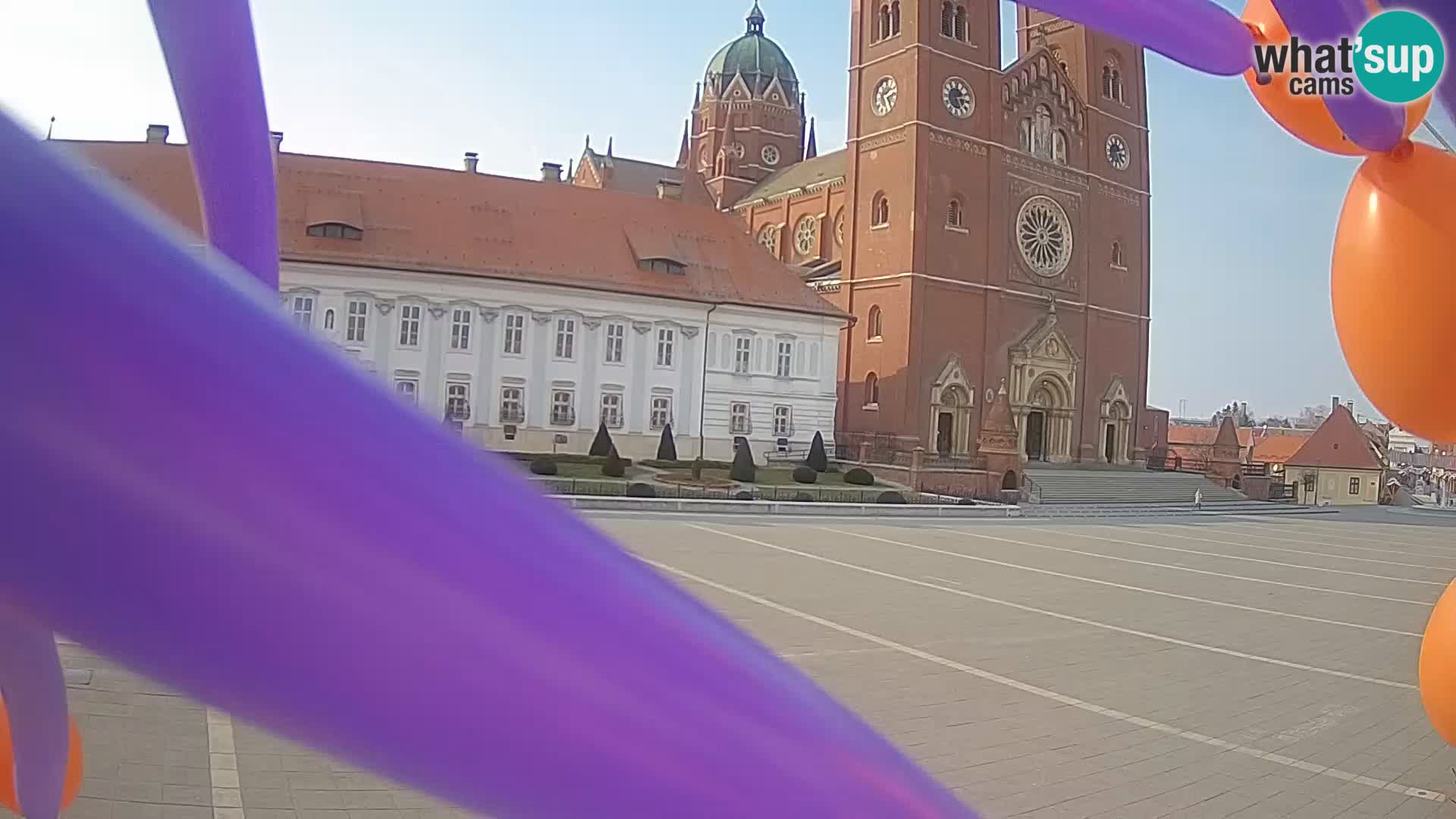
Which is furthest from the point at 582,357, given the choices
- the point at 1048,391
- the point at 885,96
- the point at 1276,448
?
the point at 1276,448

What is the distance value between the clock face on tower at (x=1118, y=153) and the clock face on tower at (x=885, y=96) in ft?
42.1

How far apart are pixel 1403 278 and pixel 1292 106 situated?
0.76 meters

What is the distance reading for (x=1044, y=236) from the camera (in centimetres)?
4566

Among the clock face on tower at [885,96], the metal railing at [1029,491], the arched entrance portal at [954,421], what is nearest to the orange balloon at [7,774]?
the metal railing at [1029,491]

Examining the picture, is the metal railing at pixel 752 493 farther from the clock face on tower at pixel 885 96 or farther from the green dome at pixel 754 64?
the green dome at pixel 754 64

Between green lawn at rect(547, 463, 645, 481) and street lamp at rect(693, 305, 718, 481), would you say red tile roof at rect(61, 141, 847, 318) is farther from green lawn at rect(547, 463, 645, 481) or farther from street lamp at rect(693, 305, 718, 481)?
green lawn at rect(547, 463, 645, 481)

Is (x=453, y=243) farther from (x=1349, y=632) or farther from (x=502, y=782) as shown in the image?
(x=502, y=782)

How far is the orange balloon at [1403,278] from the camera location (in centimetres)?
363

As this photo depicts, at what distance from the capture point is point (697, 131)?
68.9 meters

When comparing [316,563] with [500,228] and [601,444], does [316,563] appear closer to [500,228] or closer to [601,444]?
[601,444]

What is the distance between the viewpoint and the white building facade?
3381 centimetres

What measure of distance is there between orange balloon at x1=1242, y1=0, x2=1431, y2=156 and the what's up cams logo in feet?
0.10

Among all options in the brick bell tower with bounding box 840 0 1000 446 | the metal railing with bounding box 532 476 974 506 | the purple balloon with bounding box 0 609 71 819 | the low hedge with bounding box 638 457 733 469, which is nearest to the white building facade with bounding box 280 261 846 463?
the low hedge with bounding box 638 457 733 469

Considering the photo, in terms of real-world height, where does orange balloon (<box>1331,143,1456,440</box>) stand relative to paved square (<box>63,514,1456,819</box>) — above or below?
above
